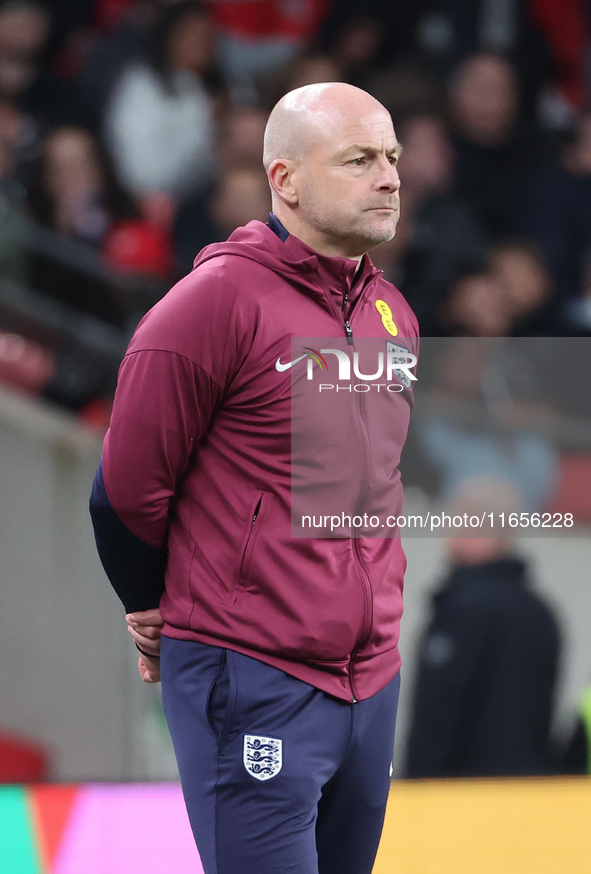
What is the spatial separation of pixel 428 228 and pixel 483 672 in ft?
5.24

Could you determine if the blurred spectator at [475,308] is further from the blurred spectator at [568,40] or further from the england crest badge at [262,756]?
the england crest badge at [262,756]

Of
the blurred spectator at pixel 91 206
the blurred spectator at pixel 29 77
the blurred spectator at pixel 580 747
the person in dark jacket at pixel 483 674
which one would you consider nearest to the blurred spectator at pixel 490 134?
the blurred spectator at pixel 91 206

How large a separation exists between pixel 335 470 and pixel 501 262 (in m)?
2.69

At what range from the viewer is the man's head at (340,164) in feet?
4.51

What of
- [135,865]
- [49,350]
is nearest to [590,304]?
[49,350]

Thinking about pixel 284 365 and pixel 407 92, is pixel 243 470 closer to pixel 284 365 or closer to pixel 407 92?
pixel 284 365

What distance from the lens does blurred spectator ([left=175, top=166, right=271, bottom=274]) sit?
12.7ft

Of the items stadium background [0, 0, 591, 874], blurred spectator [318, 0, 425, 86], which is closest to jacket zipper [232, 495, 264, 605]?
stadium background [0, 0, 591, 874]

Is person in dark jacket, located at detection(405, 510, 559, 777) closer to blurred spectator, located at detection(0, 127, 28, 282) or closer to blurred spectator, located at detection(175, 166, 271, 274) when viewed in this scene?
blurred spectator, located at detection(175, 166, 271, 274)

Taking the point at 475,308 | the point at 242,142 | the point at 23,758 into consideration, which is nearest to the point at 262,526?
the point at 23,758

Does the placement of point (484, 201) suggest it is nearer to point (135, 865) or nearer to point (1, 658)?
point (1, 658)

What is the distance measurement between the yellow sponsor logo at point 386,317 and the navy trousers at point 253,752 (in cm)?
47

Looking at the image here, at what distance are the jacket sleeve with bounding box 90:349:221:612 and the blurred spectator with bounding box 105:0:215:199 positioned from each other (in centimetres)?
290

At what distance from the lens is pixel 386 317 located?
151 centimetres
